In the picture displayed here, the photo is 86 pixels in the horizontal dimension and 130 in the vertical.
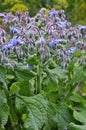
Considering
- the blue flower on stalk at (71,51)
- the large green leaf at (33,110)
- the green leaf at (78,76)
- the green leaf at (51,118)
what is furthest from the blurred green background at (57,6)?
the large green leaf at (33,110)

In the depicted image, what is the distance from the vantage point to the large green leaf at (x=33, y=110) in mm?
2004

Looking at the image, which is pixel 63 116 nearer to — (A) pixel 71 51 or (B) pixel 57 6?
(A) pixel 71 51

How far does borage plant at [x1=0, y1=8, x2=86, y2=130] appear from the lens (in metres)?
2.03

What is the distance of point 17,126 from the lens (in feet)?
7.14

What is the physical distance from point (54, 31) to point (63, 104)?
0.35m

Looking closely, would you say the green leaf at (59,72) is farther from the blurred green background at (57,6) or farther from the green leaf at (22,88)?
the blurred green background at (57,6)

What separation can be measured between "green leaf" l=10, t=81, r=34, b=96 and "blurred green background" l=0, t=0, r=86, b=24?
4.83 m

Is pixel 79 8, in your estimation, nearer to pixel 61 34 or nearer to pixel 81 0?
pixel 81 0

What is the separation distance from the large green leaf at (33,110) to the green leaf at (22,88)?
37 mm

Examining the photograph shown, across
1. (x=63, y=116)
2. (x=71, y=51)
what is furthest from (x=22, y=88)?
(x=71, y=51)

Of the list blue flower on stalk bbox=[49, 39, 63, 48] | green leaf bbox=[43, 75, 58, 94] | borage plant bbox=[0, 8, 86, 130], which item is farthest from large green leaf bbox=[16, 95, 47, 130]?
blue flower on stalk bbox=[49, 39, 63, 48]

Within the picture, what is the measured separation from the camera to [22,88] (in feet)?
6.79

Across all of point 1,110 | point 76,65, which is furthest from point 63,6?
point 1,110

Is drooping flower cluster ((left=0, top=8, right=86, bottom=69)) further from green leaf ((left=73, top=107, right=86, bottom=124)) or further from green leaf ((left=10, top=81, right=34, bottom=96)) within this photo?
green leaf ((left=73, top=107, right=86, bottom=124))
